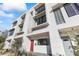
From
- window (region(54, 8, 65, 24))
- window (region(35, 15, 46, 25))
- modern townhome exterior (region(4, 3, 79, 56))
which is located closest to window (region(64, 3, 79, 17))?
modern townhome exterior (region(4, 3, 79, 56))

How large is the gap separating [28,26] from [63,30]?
3.81 ft

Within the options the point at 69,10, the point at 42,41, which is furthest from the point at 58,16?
the point at 42,41

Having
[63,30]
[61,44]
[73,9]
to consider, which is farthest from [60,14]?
[61,44]

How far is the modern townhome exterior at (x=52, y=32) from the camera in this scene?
2.77m

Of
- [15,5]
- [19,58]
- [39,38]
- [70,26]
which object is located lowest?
[19,58]

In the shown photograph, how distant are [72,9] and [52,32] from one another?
92cm

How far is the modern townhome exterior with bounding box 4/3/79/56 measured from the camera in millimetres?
2771

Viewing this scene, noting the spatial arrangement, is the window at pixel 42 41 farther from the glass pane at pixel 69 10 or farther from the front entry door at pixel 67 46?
the glass pane at pixel 69 10

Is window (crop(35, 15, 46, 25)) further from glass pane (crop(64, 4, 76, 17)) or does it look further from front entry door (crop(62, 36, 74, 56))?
front entry door (crop(62, 36, 74, 56))

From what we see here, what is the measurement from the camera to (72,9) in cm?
308

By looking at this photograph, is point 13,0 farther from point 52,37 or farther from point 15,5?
point 52,37

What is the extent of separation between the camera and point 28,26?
339cm

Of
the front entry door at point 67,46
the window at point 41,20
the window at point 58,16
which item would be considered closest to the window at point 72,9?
the window at point 58,16

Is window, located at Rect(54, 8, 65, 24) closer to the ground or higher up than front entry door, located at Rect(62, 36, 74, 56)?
higher up
